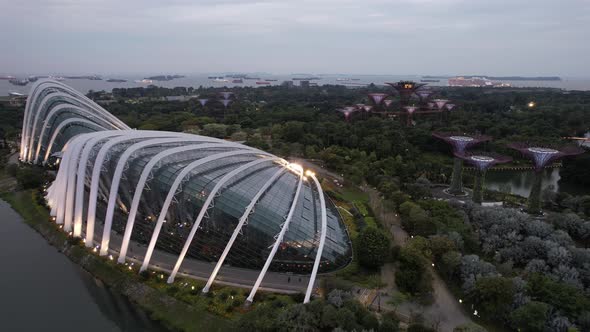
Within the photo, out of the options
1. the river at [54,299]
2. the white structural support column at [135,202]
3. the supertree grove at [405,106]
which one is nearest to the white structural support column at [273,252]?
the river at [54,299]

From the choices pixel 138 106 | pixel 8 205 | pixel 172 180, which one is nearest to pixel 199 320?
pixel 172 180

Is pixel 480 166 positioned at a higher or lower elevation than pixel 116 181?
lower

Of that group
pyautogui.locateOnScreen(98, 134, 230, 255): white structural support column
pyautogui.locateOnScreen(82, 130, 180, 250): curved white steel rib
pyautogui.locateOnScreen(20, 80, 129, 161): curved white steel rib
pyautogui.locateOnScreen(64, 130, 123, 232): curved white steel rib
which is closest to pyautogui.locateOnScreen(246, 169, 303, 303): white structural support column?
pyautogui.locateOnScreen(98, 134, 230, 255): white structural support column

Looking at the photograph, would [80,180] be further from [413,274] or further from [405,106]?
[405,106]

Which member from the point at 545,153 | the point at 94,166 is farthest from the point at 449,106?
the point at 94,166

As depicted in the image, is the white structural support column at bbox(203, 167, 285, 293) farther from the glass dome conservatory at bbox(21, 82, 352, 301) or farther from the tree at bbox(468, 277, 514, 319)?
the tree at bbox(468, 277, 514, 319)

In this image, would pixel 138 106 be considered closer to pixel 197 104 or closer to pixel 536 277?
pixel 197 104
